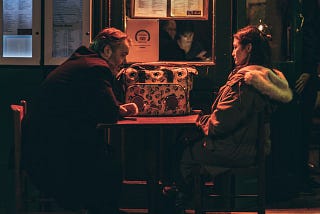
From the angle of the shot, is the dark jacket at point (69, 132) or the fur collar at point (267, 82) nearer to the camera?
the dark jacket at point (69, 132)

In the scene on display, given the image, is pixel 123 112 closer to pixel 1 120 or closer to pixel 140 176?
pixel 140 176

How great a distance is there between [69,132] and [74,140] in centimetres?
7

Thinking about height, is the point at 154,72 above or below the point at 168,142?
above

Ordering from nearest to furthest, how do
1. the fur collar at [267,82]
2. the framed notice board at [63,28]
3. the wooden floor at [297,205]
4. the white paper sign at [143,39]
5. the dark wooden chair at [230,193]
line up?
the fur collar at [267,82] → the dark wooden chair at [230,193] → the white paper sign at [143,39] → the wooden floor at [297,205] → the framed notice board at [63,28]

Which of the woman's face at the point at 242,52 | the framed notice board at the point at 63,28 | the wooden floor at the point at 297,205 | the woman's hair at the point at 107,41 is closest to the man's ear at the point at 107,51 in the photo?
the woman's hair at the point at 107,41

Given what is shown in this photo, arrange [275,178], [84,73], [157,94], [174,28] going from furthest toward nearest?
[275,178] < [174,28] < [157,94] < [84,73]

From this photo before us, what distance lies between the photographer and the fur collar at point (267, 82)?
5.85 meters

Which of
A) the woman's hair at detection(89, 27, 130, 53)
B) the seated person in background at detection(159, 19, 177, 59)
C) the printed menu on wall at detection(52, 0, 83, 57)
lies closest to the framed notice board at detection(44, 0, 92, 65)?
the printed menu on wall at detection(52, 0, 83, 57)

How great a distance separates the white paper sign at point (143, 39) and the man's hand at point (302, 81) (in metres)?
1.54

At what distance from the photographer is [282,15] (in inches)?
299

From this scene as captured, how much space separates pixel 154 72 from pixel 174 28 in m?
0.62

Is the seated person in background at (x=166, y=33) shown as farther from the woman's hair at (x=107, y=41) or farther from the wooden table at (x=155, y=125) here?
the woman's hair at (x=107, y=41)

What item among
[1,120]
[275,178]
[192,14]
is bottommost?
[275,178]

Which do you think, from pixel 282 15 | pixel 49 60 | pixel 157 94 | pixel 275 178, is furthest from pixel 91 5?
pixel 275 178
